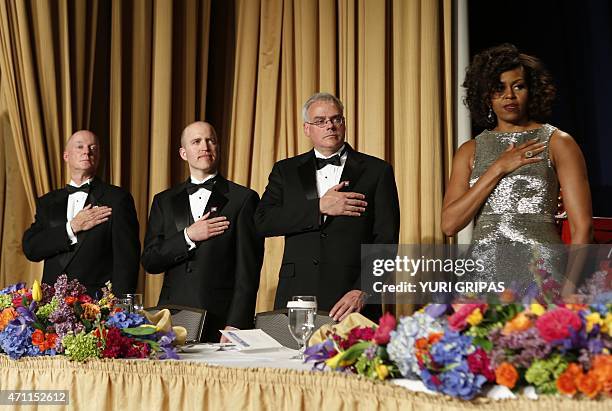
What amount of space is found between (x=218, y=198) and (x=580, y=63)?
202 cm

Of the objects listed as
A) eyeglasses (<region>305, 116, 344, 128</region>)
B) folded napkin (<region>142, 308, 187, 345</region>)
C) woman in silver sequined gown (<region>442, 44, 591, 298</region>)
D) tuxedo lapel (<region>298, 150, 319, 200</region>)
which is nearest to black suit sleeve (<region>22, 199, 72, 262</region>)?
tuxedo lapel (<region>298, 150, 319, 200</region>)

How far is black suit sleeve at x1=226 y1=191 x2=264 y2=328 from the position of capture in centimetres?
399

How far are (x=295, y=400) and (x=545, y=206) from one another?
125 cm

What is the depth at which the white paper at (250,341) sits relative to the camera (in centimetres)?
267

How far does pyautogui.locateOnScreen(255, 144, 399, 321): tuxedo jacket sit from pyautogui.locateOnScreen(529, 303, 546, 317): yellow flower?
1.84 meters

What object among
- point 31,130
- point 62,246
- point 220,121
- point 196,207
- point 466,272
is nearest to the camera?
point 466,272

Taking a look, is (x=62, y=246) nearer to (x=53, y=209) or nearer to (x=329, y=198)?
(x=53, y=209)

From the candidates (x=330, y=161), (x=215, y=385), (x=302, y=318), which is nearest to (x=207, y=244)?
(x=330, y=161)

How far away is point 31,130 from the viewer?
18.5 feet

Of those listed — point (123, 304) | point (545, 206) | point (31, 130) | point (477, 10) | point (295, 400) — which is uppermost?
point (477, 10)

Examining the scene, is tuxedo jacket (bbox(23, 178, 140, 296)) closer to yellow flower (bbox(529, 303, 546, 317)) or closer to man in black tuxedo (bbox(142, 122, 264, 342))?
man in black tuxedo (bbox(142, 122, 264, 342))

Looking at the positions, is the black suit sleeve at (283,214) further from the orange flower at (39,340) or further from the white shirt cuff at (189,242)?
the orange flower at (39,340)

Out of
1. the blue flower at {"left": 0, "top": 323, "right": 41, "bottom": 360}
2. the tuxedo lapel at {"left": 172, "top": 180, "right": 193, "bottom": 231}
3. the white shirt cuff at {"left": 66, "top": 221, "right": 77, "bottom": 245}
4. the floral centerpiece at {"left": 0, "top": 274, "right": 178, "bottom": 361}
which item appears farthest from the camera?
the white shirt cuff at {"left": 66, "top": 221, "right": 77, "bottom": 245}

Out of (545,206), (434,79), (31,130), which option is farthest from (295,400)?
(31,130)
